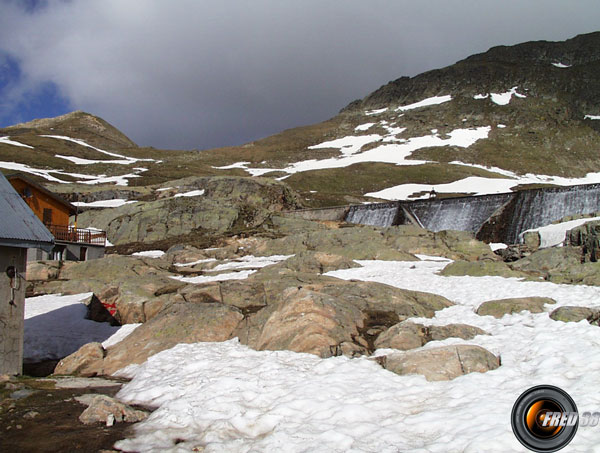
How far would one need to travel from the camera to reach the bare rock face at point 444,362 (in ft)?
28.7

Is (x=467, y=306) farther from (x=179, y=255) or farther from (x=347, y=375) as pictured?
(x=179, y=255)

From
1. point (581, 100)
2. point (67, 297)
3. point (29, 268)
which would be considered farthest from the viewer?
point (581, 100)

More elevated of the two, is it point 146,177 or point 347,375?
point 146,177

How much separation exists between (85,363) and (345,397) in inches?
325

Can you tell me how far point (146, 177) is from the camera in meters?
99.4

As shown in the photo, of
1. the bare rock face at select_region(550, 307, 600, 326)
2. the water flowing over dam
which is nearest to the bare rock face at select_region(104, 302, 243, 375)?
the bare rock face at select_region(550, 307, 600, 326)

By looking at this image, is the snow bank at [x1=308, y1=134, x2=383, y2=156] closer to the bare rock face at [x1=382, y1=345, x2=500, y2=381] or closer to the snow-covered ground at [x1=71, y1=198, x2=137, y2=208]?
the snow-covered ground at [x1=71, y1=198, x2=137, y2=208]

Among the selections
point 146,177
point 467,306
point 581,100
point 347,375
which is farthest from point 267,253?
point 581,100

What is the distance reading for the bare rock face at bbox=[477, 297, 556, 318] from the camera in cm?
1343

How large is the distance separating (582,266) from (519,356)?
11744mm

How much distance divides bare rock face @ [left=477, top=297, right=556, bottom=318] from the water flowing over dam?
28378 millimetres

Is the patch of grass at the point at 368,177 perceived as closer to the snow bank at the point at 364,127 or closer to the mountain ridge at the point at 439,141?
the mountain ridge at the point at 439,141

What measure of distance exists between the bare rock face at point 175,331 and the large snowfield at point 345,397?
0.57 metres

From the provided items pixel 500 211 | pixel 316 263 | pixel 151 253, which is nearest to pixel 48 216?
pixel 151 253
